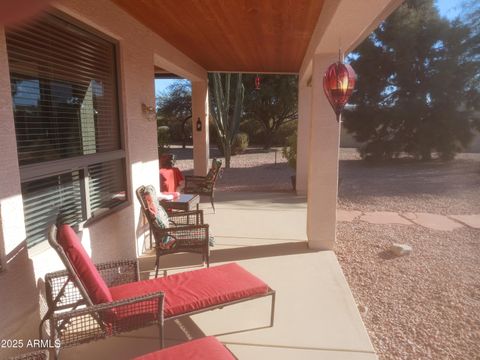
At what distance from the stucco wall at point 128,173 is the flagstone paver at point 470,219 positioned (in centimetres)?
519

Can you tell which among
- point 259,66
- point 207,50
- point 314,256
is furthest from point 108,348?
point 259,66

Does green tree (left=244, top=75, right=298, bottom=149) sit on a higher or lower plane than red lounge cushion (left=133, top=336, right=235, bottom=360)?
higher

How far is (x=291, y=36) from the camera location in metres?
4.82

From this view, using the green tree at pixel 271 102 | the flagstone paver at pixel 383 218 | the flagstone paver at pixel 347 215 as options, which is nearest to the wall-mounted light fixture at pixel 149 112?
the flagstone paver at pixel 347 215

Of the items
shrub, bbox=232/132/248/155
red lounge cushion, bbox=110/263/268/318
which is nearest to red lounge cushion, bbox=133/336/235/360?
red lounge cushion, bbox=110/263/268/318

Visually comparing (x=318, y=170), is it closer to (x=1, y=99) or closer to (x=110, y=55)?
(x=110, y=55)

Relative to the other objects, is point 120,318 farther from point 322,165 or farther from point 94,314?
point 322,165

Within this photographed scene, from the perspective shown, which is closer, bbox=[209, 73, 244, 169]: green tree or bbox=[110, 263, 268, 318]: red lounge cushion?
bbox=[110, 263, 268, 318]: red lounge cushion

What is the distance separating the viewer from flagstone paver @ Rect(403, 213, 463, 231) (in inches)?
233

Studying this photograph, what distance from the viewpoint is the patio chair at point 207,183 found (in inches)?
258

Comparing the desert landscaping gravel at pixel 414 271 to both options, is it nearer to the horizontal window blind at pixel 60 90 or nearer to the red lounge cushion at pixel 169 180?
the red lounge cushion at pixel 169 180

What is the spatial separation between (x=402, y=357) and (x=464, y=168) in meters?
13.2

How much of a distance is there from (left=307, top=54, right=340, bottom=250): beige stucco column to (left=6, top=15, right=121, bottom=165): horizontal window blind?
2301 millimetres

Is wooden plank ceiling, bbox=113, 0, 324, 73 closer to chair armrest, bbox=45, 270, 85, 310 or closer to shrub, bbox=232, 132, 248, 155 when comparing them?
chair armrest, bbox=45, 270, 85, 310
